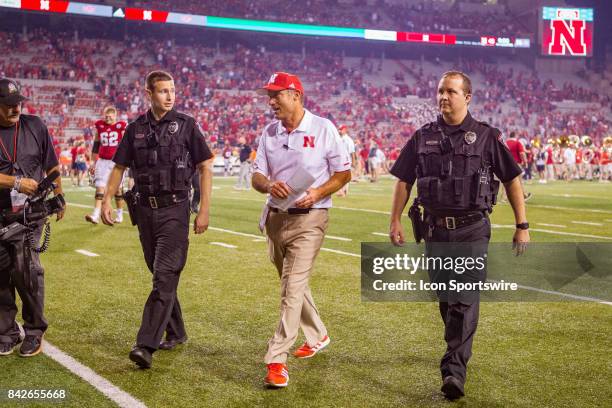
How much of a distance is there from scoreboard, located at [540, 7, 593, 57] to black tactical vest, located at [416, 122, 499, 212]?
5423 centimetres

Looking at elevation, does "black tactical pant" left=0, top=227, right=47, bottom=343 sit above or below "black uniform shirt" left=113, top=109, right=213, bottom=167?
below

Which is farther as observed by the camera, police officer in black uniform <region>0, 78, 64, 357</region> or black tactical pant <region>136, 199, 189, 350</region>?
police officer in black uniform <region>0, 78, 64, 357</region>

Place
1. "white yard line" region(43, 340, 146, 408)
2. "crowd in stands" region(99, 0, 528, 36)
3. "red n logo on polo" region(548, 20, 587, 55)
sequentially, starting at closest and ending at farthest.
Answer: "white yard line" region(43, 340, 146, 408) → "crowd in stands" region(99, 0, 528, 36) → "red n logo on polo" region(548, 20, 587, 55)

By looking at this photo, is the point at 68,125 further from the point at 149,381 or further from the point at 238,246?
the point at 149,381

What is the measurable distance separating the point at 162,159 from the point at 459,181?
200cm

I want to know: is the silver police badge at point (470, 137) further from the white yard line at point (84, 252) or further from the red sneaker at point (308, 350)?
the white yard line at point (84, 252)

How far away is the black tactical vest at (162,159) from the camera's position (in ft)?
18.0

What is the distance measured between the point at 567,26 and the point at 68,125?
34808 millimetres

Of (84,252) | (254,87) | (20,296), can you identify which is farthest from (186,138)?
(254,87)

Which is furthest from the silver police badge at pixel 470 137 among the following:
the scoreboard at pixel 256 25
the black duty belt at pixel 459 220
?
the scoreboard at pixel 256 25

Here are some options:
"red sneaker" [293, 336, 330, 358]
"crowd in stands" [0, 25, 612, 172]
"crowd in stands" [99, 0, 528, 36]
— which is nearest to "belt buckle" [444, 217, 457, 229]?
"red sneaker" [293, 336, 330, 358]

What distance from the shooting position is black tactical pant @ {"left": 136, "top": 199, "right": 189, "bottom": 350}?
17.7 ft

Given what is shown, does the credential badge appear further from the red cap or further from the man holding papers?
the red cap

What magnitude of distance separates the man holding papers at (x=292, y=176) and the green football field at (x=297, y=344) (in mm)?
562
